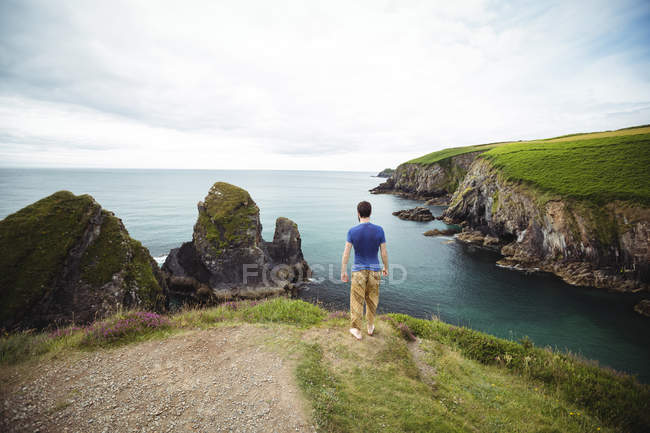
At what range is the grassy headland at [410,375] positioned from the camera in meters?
5.79

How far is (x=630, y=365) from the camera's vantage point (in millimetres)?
16344

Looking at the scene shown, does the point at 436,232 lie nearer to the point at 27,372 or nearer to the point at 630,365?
the point at 630,365

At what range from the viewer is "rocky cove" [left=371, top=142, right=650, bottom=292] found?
84.8 ft

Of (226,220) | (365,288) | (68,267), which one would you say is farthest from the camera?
(226,220)

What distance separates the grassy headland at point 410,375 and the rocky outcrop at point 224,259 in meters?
15.0

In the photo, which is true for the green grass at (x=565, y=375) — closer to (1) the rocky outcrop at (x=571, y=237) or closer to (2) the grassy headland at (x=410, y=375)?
(2) the grassy headland at (x=410, y=375)

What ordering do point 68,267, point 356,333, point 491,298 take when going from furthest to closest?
point 491,298, point 68,267, point 356,333

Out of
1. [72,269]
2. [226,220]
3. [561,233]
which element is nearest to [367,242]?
[72,269]

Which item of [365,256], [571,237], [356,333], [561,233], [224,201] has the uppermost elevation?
[224,201]

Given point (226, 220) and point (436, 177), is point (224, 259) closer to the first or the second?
point (226, 220)

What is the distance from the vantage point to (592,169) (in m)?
36.0

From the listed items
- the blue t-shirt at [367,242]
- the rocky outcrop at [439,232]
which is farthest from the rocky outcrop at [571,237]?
the blue t-shirt at [367,242]

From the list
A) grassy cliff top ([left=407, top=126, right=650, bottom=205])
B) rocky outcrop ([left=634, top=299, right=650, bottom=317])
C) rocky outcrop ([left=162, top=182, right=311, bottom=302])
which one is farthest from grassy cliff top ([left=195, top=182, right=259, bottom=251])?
grassy cliff top ([left=407, top=126, right=650, bottom=205])

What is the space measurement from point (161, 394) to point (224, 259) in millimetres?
20230
